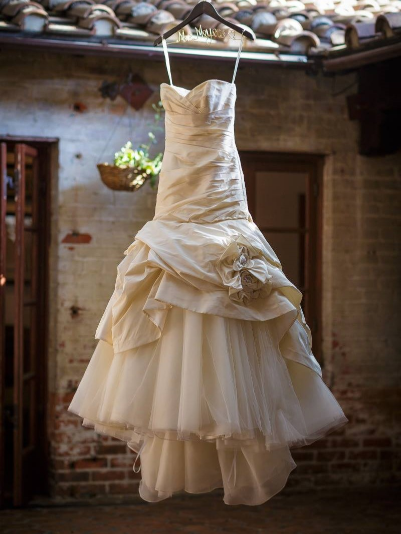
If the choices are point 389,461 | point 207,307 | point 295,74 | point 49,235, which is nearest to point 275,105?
point 295,74

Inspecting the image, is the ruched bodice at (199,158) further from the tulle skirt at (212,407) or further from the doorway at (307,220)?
the doorway at (307,220)

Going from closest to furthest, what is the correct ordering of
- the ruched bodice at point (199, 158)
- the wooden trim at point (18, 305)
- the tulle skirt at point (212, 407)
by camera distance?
the tulle skirt at point (212, 407), the ruched bodice at point (199, 158), the wooden trim at point (18, 305)

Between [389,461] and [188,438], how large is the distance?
10.5 feet

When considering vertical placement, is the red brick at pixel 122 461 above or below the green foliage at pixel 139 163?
below

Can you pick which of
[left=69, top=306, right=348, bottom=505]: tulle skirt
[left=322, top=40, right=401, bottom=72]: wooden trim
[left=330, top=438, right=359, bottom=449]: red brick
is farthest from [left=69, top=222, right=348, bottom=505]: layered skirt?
[left=330, top=438, right=359, bottom=449]: red brick

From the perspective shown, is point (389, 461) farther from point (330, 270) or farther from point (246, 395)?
point (246, 395)

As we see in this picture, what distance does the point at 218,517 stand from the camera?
15.9 ft

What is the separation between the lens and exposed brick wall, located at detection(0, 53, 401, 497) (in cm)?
505

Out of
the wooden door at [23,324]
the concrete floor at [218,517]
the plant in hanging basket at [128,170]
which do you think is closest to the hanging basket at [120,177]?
the plant in hanging basket at [128,170]

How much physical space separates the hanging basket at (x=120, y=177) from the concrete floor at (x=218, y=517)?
188 centimetres

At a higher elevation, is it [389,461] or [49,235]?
[49,235]

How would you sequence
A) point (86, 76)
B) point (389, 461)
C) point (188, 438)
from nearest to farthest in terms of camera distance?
point (188, 438)
point (86, 76)
point (389, 461)

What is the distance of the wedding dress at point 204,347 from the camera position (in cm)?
270

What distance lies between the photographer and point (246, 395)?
2709 mm
